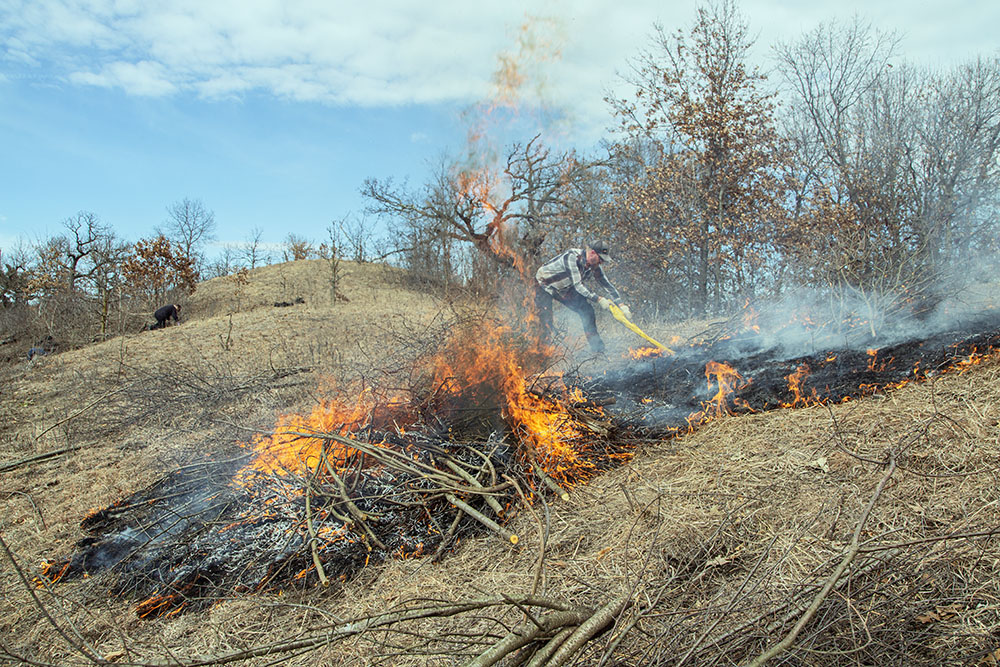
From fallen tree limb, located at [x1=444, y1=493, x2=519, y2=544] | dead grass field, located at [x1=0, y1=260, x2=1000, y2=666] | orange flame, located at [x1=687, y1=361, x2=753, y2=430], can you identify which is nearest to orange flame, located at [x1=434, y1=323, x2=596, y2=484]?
dead grass field, located at [x1=0, y1=260, x2=1000, y2=666]

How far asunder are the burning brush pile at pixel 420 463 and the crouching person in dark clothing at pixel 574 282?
1885 mm

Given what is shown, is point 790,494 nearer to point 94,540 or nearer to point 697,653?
point 697,653

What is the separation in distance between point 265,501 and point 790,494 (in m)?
3.83

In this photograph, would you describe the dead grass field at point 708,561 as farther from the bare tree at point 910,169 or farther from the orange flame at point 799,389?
the bare tree at point 910,169

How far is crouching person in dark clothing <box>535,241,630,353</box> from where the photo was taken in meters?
7.59

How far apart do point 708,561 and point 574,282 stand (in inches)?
201

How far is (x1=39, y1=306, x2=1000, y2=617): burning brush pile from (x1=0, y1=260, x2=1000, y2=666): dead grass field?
197mm

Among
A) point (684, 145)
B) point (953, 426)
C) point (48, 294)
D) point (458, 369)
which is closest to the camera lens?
point (953, 426)

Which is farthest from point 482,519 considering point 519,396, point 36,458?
point 36,458

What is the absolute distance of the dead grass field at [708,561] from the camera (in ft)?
7.16

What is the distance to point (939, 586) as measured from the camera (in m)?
2.38

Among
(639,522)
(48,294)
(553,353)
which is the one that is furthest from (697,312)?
(48,294)

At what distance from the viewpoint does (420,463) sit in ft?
13.0

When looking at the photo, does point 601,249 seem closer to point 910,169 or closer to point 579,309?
point 579,309
